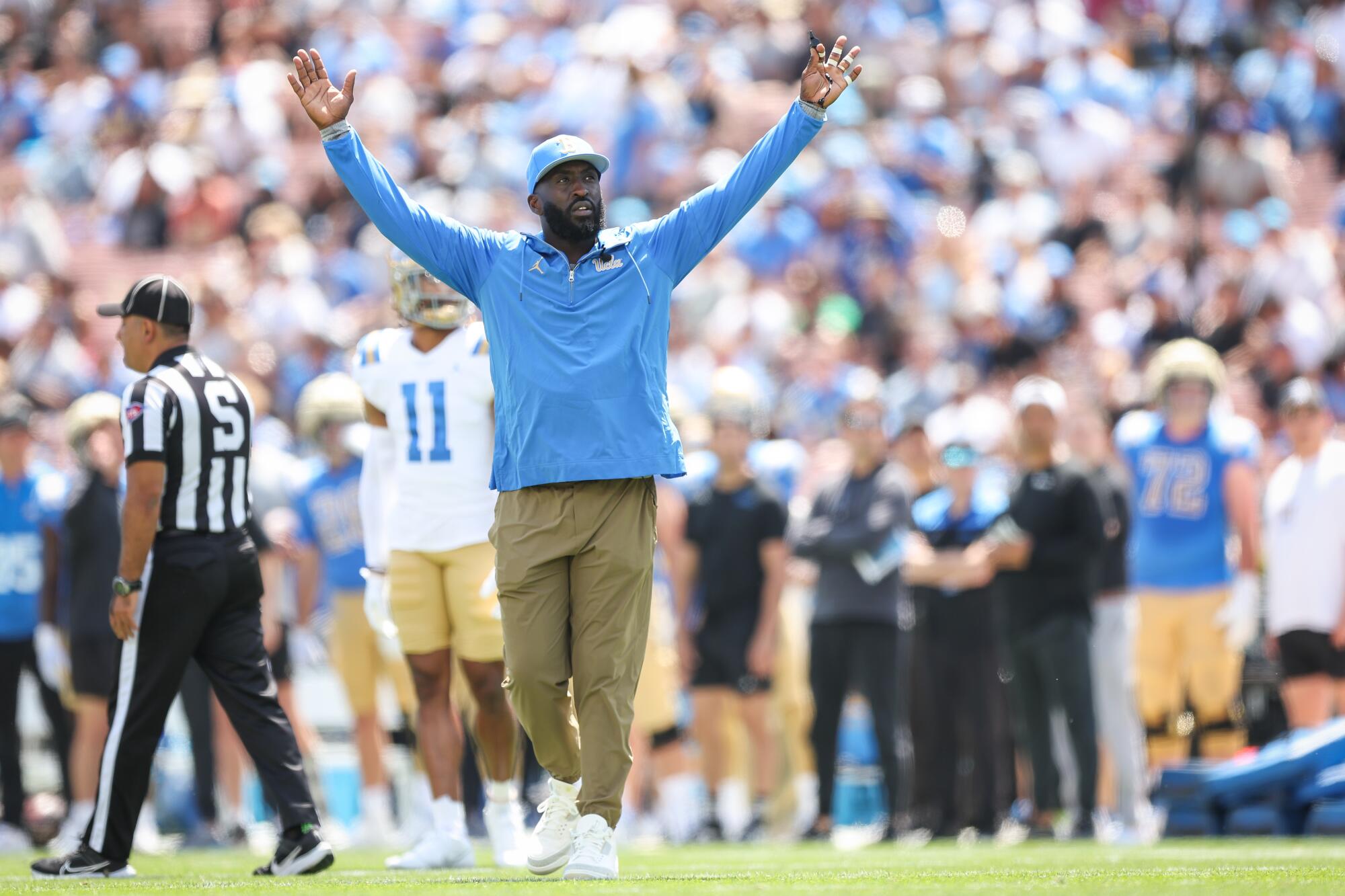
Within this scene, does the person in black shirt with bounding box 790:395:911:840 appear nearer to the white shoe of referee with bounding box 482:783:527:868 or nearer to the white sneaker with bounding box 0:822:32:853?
the white shoe of referee with bounding box 482:783:527:868

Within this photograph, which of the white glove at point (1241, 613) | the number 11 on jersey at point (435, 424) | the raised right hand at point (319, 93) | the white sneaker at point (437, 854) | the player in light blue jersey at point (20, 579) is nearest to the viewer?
the raised right hand at point (319, 93)

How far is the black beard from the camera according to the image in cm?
701

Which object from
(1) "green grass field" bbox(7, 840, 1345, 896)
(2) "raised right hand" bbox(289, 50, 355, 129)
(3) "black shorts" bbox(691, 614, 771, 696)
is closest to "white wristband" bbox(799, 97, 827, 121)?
(2) "raised right hand" bbox(289, 50, 355, 129)

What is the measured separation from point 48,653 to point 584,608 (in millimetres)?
5959

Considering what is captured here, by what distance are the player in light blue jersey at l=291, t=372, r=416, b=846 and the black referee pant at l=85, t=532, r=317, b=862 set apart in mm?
3214

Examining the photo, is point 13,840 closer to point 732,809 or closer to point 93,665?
point 93,665

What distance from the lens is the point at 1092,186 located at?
19406 millimetres

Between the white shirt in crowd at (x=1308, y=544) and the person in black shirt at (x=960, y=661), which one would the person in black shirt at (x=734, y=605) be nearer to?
the person in black shirt at (x=960, y=661)

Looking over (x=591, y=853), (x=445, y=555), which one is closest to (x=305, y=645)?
(x=445, y=555)

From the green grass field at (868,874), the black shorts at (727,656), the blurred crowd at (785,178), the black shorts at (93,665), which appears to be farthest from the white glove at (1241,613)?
the black shorts at (93,665)

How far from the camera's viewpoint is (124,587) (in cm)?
796

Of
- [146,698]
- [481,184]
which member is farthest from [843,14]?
[146,698]

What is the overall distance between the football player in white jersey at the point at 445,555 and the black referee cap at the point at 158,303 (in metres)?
0.77

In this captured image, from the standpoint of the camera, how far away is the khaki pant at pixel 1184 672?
11.6 m
